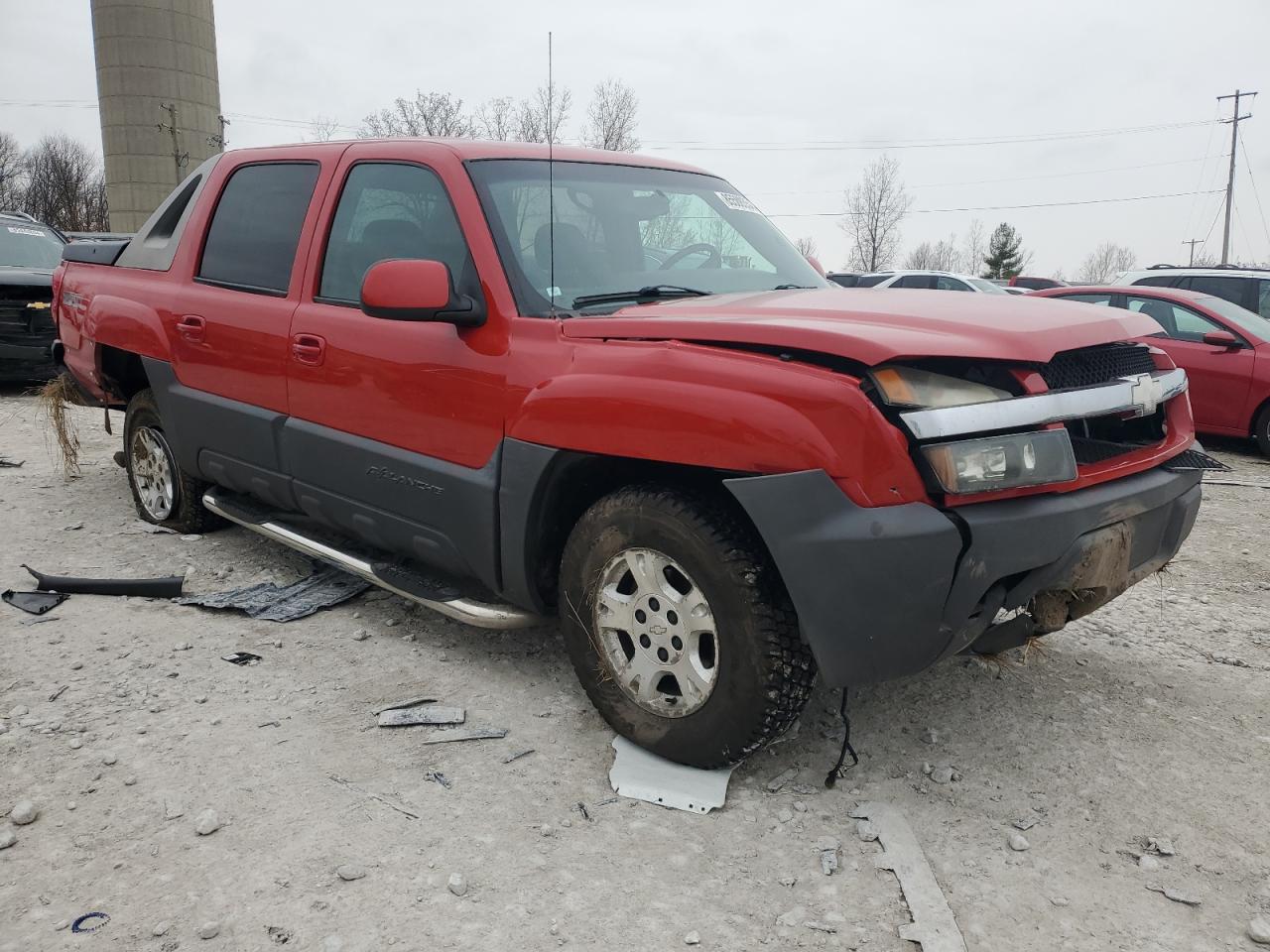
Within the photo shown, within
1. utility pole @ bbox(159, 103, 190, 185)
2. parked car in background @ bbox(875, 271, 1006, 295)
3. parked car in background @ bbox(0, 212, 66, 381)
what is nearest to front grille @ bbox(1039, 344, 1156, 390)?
parked car in background @ bbox(0, 212, 66, 381)

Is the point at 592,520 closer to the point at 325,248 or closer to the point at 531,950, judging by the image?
the point at 531,950

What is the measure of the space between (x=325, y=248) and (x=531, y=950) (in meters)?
2.75

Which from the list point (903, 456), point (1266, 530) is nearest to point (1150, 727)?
point (903, 456)

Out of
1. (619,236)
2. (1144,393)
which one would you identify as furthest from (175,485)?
(1144,393)

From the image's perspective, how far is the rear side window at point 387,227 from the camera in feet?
11.5

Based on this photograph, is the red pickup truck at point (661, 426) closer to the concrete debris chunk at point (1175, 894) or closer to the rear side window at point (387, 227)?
the rear side window at point (387, 227)

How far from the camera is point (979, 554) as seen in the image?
243 cm

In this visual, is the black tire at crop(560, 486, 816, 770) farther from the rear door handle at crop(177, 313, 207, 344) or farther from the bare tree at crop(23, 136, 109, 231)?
the bare tree at crop(23, 136, 109, 231)

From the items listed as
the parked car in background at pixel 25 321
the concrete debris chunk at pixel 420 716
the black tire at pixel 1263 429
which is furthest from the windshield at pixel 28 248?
the black tire at pixel 1263 429

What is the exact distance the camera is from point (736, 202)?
4.27m

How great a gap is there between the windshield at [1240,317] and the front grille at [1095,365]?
6816 millimetres

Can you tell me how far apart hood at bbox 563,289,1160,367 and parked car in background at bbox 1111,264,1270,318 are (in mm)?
8033

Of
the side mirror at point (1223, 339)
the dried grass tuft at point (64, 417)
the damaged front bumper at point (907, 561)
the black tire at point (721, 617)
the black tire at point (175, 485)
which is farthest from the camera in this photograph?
the side mirror at point (1223, 339)

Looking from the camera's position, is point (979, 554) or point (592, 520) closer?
point (979, 554)
